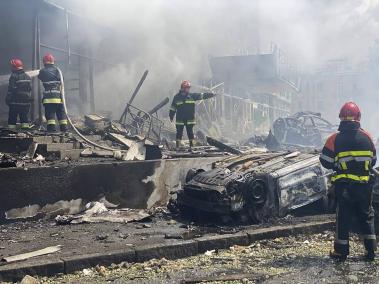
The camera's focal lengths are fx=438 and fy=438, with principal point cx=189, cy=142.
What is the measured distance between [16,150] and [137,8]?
398 inches

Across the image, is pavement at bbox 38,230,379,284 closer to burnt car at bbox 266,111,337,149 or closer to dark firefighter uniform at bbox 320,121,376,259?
dark firefighter uniform at bbox 320,121,376,259

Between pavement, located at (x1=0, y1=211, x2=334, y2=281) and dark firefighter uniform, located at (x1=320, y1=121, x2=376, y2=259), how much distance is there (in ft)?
3.16

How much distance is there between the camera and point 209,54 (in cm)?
2230

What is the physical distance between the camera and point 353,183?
4.45 metres

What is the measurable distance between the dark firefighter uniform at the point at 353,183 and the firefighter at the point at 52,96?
234 inches

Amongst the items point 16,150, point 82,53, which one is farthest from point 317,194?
point 82,53

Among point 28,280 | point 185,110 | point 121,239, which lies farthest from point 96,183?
point 185,110

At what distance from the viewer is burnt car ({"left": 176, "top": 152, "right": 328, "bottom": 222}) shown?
5621 millimetres

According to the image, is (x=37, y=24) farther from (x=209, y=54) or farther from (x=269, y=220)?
(x=209, y=54)

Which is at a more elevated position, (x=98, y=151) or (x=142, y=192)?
(x=98, y=151)

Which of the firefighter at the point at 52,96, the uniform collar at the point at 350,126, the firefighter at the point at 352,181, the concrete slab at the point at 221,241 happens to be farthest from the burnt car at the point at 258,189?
the firefighter at the point at 52,96

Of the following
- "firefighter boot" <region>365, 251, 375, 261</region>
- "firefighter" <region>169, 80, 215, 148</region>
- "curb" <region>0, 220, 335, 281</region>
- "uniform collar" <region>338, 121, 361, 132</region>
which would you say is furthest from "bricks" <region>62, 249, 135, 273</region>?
"firefighter" <region>169, 80, 215, 148</region>

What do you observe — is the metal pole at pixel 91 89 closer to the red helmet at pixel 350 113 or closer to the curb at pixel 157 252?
the curb at pixel 157 252

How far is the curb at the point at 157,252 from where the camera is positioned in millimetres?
3822
